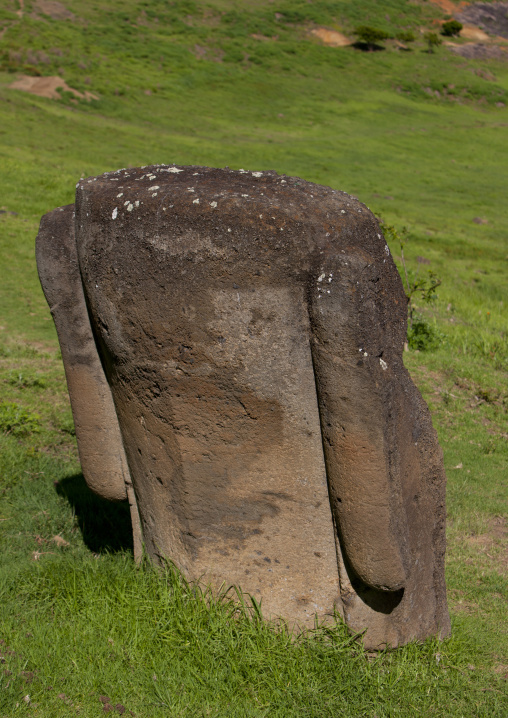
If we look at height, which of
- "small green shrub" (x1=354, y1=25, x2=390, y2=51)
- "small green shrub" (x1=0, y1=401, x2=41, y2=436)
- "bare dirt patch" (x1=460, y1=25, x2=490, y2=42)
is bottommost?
"small green shrub" (x1=0, y1=401, x2=41, y2=436)

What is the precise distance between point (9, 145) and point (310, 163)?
8.74 meters

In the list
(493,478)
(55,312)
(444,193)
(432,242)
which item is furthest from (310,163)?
(55,312)

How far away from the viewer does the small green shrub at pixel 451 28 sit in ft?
148

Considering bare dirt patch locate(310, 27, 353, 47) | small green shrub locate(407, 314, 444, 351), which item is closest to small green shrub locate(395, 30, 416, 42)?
bare dirt patch locate(310, 27, 353, 47)

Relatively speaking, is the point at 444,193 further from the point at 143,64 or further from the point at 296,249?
the point at 296,249

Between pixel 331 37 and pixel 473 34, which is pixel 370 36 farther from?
pixel 473 34

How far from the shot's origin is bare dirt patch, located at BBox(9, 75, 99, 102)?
938 inches

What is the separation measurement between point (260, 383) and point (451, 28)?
48.5m

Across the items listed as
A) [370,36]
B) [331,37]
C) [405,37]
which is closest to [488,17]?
[405,37]

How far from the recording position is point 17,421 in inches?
243

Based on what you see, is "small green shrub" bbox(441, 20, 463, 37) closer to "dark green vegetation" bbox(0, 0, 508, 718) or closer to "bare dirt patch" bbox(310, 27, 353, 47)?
"bare dirt patch" bbox(310, 27, 353, 47)

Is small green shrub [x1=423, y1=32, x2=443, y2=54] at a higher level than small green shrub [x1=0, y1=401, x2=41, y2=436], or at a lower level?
higher

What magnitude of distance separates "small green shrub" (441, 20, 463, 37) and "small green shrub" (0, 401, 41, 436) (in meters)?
46.6

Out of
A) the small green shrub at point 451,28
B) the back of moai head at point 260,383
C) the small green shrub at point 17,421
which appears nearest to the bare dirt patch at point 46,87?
the small green shrub at point 17,421
